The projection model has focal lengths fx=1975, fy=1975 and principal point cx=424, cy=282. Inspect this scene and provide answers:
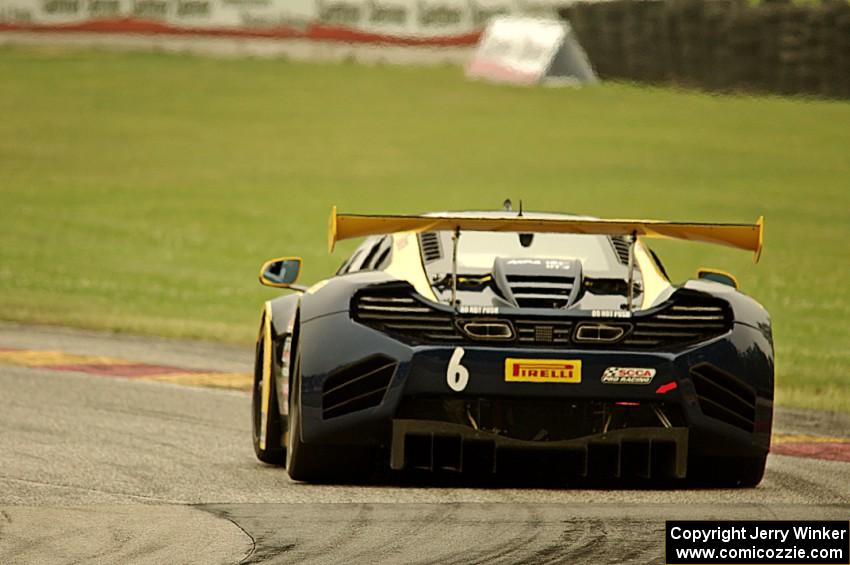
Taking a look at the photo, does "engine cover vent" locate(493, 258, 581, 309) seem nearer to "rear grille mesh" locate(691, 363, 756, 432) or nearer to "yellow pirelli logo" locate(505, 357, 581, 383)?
"yellow pirelli logo" locate(505, 357, 581, 383)

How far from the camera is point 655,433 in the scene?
25.5ft

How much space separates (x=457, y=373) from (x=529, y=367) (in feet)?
0.92

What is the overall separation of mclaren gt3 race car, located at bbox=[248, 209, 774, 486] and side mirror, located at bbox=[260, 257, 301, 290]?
957mm

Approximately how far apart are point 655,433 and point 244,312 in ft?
43.3

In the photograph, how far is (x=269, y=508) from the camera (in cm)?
753

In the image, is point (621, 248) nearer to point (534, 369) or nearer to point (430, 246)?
point (430, 246)

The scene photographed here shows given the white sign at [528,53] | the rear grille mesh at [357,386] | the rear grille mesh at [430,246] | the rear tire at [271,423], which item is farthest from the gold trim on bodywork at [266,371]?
the white sign at [528,53]

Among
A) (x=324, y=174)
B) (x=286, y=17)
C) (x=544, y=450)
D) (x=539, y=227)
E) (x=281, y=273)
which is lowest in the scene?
(x=324, y=174)

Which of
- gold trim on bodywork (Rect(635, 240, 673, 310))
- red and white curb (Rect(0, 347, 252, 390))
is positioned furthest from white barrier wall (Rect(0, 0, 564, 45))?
gold trim on bodywork (Rect(635, 240, 673, 310))

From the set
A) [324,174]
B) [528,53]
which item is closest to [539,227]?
[324,174]

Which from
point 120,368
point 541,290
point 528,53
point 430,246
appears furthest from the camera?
point 528,53

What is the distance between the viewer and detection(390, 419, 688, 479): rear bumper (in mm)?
7766

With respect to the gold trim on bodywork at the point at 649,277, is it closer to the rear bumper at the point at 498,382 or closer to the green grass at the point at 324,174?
the rear bumper at the point at 498,382

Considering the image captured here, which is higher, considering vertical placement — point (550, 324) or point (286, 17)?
point (286, 17)
